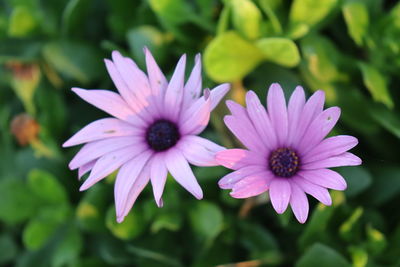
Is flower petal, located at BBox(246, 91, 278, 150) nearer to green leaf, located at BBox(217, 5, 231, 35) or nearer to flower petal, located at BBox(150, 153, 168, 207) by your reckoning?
flower petal, located at BBox(150, 153, 168, 207)

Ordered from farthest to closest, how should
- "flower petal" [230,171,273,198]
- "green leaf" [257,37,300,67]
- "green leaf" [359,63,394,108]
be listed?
"green leaf" [359,63,394,108], "green leaf" [257,37,300,67], "flower petal" [230,171,273,198]

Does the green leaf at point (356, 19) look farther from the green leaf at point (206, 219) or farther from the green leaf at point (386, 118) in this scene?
the green leaf at point (206, 219)

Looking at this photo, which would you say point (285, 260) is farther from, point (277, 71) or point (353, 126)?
point (277, 71)

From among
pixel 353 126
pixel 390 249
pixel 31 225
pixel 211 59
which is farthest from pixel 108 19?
pixel 390 249

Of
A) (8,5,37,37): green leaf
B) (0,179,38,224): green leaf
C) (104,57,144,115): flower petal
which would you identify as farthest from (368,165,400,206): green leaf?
(8,5,37,37): green leaf

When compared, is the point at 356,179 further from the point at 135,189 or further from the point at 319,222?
the point at 135,189

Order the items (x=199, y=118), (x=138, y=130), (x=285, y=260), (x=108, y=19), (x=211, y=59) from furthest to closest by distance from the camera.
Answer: (x=108, y=19) → (x=285, y=260) → (x=211, y=59) → (x=138, y=130) → (x=199, y=118)

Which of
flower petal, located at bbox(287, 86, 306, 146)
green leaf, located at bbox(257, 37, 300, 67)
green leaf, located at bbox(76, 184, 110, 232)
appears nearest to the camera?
flower petal, located at bbox(287, 86, 306, 146)
